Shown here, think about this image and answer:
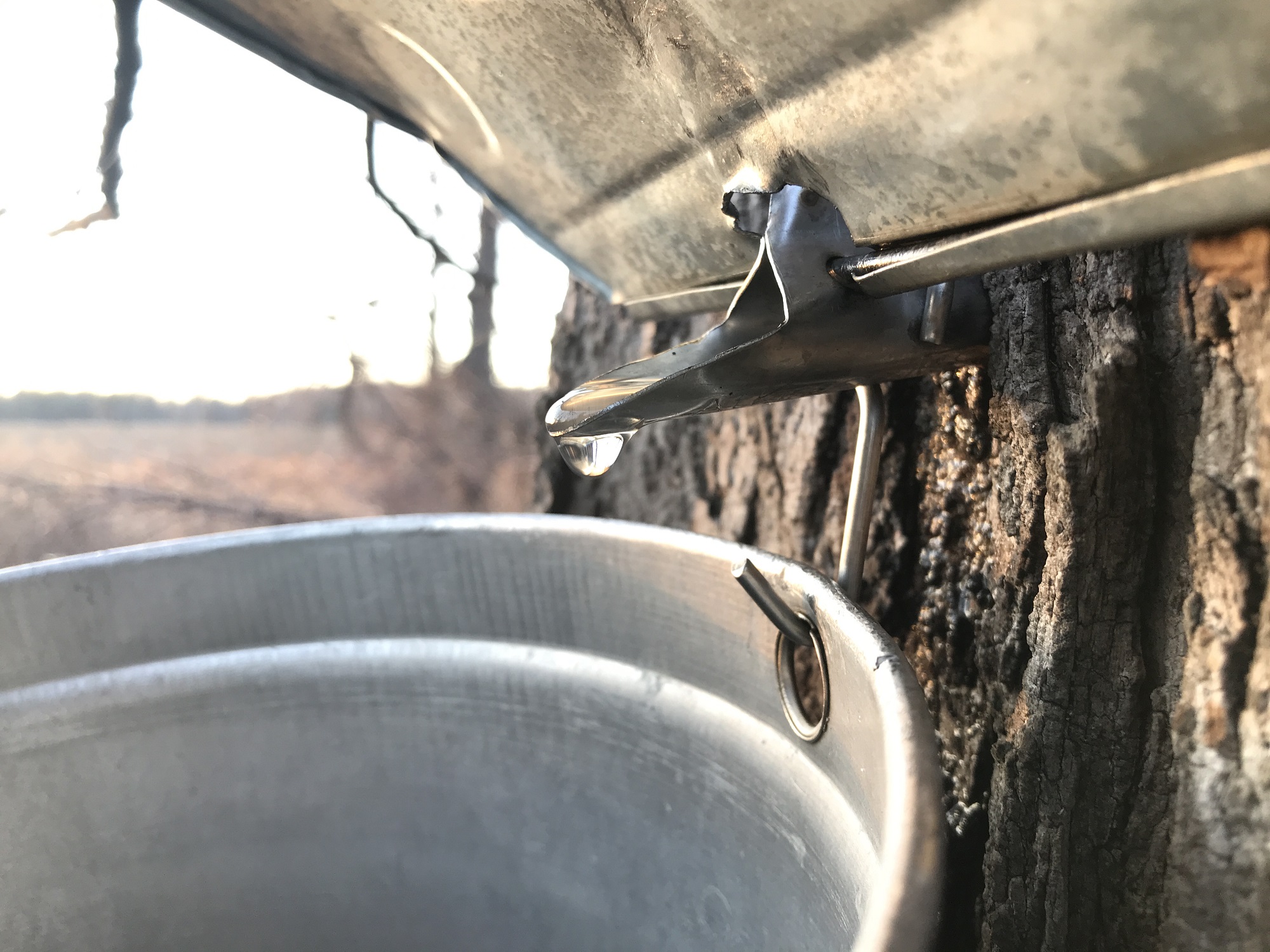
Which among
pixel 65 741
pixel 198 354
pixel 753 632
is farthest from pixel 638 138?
pixel 198 354

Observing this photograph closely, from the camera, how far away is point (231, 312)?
75.0 inches

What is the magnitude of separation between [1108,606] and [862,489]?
0.53 ft

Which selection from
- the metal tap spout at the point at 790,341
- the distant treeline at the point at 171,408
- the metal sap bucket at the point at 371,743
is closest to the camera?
the metal tap spout at the point at 790,341

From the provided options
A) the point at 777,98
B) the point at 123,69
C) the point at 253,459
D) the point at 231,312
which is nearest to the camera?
the point at 777,98

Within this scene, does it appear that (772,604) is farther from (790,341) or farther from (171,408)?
(171,408)

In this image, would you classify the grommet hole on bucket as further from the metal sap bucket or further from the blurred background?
the blurred background

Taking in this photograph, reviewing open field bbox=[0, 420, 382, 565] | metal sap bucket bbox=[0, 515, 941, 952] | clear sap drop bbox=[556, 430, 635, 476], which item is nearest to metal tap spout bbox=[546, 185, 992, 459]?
clear sap drop bbox=[556, 430, 635, 476]

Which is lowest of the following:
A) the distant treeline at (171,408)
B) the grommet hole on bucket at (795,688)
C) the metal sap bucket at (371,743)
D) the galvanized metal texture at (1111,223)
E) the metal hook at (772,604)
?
the metal sap bucket at (371,743)

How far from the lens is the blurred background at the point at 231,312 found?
A: 164cm

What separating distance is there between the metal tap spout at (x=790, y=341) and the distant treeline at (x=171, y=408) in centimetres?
172

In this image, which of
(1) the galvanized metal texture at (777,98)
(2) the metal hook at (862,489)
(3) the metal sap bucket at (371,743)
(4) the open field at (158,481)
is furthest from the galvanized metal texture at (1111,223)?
(4) the open field at (158,481)

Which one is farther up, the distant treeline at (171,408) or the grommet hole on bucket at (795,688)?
the distant treeline at (171,408)

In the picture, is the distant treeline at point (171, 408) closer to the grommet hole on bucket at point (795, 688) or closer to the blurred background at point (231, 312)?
the blurred background at point (231, 312)

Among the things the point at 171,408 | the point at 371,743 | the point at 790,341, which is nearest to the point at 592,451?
the point at 790,341
